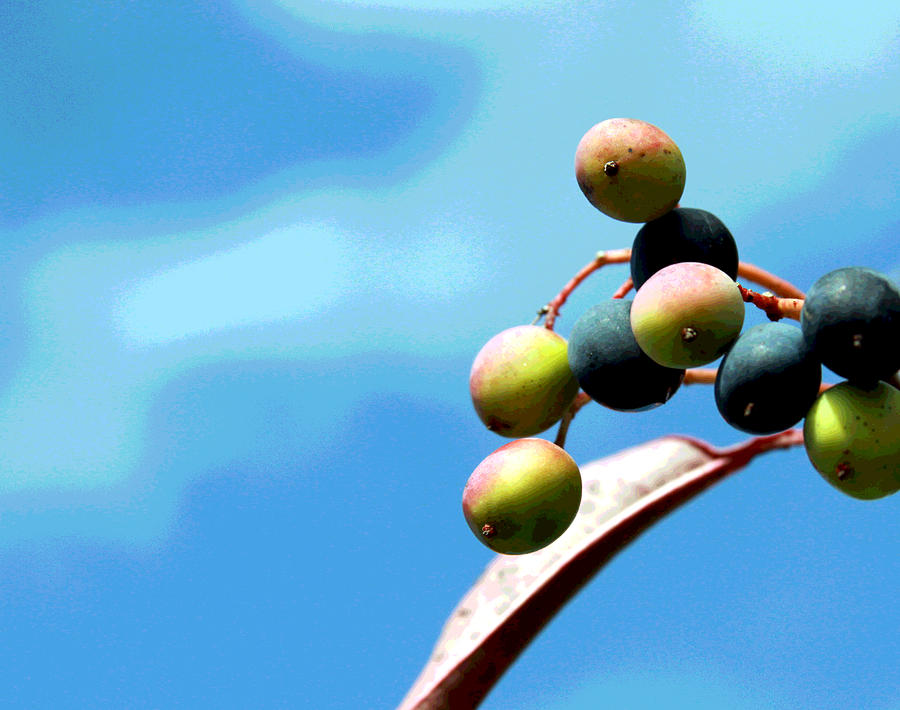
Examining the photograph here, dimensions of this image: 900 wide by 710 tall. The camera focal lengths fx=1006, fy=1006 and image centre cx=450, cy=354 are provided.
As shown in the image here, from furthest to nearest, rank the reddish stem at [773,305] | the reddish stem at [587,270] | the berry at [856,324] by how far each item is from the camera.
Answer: the reddish stem at [587,270] < the reddish stem at [773,305] < the berry at [856,324]

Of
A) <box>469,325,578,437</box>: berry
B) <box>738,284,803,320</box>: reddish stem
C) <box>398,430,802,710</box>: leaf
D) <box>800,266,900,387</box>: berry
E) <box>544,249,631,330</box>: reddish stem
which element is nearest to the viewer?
<box>800,266,900,387</box>: berry

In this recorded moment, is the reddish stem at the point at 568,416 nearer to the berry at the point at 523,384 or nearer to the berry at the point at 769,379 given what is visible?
the berry at the point at 523,384

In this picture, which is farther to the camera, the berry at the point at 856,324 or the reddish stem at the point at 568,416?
the reddish stem at the point at 568,416

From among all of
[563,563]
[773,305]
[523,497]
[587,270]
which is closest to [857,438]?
[773,305]

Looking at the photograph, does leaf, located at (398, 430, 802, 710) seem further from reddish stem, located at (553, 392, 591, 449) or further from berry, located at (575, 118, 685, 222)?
berry, located at (575, 118, 685, 222)

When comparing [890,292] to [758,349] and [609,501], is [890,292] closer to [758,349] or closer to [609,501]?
[758,349]

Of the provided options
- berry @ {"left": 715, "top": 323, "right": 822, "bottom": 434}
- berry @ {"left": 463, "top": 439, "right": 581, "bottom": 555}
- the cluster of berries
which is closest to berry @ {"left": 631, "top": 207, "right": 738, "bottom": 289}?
the cluster of berries

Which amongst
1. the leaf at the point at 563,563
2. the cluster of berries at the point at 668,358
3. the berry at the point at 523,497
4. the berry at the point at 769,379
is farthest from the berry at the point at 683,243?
the leaf at the point at 563,563

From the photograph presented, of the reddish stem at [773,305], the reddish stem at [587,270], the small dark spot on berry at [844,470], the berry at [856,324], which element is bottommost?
the small dark spot on berry at [844,470]
